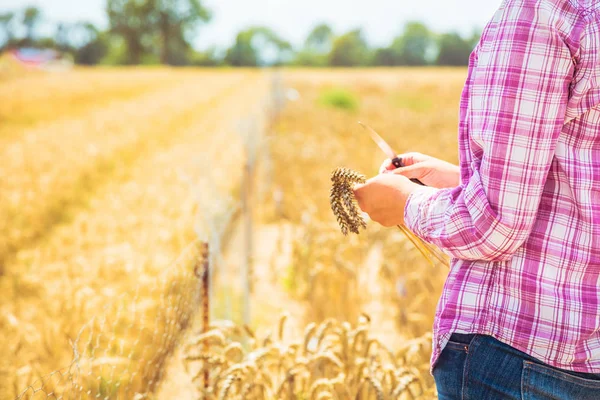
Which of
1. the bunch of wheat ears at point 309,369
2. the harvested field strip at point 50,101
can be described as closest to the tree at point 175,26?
the harvested field strip at point 50,101

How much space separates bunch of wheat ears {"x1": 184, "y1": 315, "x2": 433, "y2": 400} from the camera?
6.89 ft

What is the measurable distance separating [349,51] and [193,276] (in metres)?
90.2

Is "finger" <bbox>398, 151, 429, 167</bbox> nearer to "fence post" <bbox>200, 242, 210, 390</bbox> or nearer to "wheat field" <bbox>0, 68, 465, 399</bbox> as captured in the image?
"wheat field" <bbox>0, 68, 465, 399</bbox>

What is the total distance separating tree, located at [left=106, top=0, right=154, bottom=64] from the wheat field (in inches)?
2721

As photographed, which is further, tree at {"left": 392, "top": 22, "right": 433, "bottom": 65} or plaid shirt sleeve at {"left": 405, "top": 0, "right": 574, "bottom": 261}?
tree at {"left": 392, "top": 22, "right": 433, "bottom": 65}

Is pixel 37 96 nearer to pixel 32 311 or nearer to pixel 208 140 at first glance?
pixel 208 140

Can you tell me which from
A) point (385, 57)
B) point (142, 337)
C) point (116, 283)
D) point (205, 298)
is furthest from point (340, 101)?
point (385, 57)

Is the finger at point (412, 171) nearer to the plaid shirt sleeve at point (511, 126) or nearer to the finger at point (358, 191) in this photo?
the finger at point (358, 191)

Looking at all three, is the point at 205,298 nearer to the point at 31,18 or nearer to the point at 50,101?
the point at 50,101

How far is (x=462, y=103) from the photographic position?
3.90 feet

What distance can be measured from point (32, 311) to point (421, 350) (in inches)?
97.6

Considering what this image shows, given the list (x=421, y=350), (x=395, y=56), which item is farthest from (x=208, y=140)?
(x=395, y=56)

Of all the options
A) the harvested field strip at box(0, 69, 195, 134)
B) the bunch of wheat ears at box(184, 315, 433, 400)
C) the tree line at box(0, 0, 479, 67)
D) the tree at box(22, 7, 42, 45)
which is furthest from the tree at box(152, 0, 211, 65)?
the bunch of wheat ears at box(184, 315, 433, 400)

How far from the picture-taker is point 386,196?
122cm
